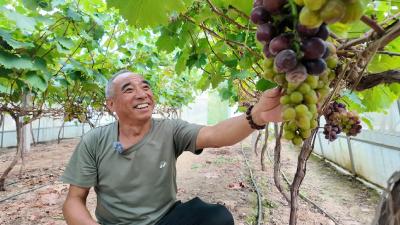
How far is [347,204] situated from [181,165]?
5484mm

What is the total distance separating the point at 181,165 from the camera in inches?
414

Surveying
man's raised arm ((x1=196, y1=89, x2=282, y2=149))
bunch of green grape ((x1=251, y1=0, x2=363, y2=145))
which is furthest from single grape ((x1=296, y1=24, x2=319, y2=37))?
man's raised arm ((x1=196, y1=89, x2=282, y2=149))

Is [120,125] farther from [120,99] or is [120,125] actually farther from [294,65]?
[294,65]

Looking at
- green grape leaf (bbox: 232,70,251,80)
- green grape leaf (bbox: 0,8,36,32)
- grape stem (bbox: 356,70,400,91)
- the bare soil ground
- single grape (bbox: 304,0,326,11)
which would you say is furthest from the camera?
the bare soil ground

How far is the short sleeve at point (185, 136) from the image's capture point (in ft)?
8.38

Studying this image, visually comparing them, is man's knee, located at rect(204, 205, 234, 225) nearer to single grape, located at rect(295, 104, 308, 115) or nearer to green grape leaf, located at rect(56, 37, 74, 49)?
single grape, located at rect(295, 104, 308, 115)

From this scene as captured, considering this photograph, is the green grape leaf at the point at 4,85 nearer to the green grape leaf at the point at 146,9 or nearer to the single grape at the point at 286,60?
the green grape leaf at the point at 146,9

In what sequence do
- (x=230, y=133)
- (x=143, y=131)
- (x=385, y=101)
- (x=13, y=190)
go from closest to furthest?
1. (x=230, y=133)
2. (x=385, y=101)
3. (x=143, y=131)
4. (x=13, y=190)

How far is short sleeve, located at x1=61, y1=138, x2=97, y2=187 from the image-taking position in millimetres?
2529

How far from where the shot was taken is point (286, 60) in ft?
2.11

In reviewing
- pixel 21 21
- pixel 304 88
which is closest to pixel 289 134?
pixel 304 88

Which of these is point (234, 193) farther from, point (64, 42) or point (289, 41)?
point (289, 41)

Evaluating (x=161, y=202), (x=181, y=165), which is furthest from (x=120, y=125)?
(x=181, y=165)

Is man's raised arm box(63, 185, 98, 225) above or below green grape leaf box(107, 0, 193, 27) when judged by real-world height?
below
